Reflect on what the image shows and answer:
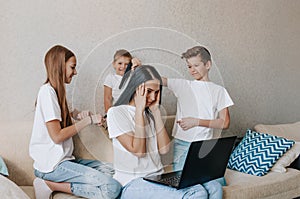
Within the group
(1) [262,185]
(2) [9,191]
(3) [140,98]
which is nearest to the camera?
(3) [140,98]

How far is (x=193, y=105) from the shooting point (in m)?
1.65

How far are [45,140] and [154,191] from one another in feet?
2.01

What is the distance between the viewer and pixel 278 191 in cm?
261

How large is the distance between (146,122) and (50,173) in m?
0.76

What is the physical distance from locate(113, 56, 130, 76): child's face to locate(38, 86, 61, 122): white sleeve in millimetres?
684

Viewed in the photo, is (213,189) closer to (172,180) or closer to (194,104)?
(172,180)

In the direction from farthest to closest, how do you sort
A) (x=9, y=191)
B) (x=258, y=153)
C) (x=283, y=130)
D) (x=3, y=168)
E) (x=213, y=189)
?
1. (x=283, y=130)
2. (x=258, y=153)
3. (x=3, y=168)
4. (x=213, y=189)
5. (x=9, y=191)

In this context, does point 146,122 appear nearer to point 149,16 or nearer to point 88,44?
point 88,44

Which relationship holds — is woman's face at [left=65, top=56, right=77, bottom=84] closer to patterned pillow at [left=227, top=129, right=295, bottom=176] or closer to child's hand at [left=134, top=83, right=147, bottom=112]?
child's hand at [left=134, top=83, right=147, bottom=112]

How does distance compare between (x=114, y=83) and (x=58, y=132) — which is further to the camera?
(x=58, y=132)

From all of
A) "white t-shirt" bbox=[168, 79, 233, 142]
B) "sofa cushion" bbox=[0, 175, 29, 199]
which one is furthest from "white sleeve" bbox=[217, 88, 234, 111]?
"sofa cushion" bbox=[0, 175, 29, 199]

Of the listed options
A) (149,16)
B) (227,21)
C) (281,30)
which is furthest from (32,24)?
(281,30)

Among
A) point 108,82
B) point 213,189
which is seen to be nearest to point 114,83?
point 108,82

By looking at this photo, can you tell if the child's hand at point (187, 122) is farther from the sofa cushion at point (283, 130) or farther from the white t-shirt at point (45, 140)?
the sofa cushion at point (283, 130)
